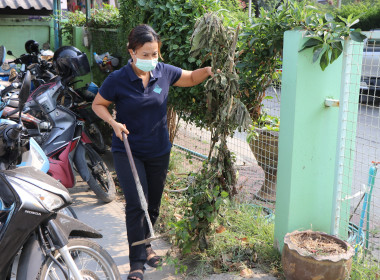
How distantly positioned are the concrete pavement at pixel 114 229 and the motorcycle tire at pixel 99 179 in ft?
0.46

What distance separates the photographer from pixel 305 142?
3641mm

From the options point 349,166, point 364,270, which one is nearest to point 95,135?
point 349,166

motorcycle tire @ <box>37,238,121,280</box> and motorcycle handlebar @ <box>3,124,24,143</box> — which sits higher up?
motorcycle handlebar @ <box>3,124,24,143</box>

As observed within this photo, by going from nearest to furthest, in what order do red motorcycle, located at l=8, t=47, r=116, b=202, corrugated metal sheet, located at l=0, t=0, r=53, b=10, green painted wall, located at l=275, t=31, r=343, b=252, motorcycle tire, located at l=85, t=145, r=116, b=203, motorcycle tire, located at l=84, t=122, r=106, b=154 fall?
green painted wall, located at l=275, t=31, r=343, b=252, red motorcycle, located at l=8, t=47, r=116, b=202, motorcycle tire, located at l=85, t=145, r=116, b=203, motorcycle tire, located at l=84, t=122, r=106, b=154, corrugated metal sheet, located at l=0, t=0, r=53, b=10

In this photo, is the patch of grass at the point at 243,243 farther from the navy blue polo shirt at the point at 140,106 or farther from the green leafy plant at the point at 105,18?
the green leafy plant at the point at 105,18

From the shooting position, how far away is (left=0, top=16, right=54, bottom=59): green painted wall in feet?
30.1

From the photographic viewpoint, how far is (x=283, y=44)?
3.64 m

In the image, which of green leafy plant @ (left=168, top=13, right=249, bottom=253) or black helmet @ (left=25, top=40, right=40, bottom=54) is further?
black helmet @ (left=25, top=40, right=40, bottom=54)

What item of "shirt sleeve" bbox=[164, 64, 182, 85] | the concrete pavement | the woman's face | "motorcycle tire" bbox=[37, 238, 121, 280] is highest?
the woman's face

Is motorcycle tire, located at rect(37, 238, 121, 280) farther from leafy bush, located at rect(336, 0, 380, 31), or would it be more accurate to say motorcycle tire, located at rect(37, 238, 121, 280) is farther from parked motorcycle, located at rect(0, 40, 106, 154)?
leafy bush, located at rect(336, 0, 380, 31)

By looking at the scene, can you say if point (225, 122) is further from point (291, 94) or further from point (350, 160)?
point (350, 160)

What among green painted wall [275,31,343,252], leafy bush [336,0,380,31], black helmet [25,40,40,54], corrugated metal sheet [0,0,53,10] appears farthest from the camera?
leafy bush [336,0,380,31]

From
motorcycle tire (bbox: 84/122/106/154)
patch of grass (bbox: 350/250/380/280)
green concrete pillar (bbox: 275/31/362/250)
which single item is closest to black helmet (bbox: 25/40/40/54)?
motorcycle tire (bbox: 84/122/106/154)

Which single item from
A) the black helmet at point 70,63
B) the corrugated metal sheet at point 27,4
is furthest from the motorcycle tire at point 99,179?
the corrugated metal sheet at point 27,4
